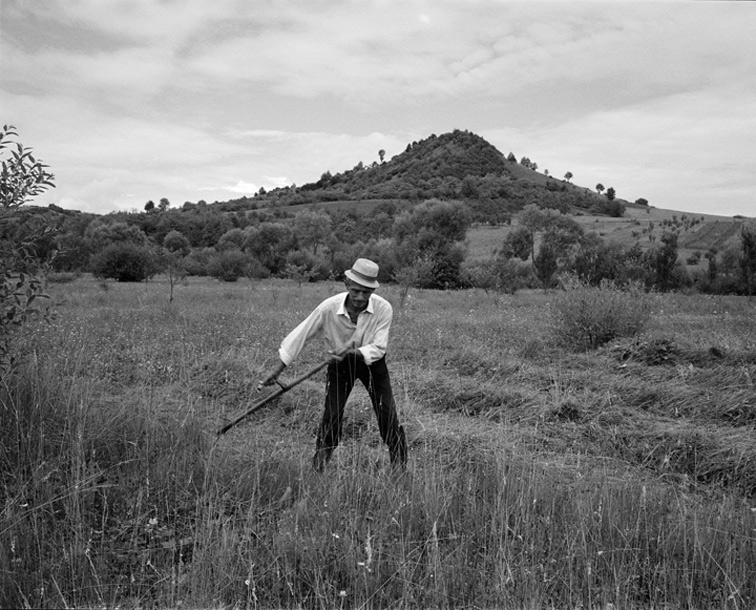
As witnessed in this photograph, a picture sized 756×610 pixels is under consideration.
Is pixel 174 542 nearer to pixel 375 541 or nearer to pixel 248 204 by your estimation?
pixel 375 541

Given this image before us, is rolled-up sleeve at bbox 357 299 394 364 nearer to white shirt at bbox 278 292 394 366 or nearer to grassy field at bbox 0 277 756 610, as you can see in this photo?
white shirt at bbox 278 292 394 366

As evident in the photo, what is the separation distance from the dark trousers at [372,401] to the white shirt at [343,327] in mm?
192

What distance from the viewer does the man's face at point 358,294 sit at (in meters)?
4.56

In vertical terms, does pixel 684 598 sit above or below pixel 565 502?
below

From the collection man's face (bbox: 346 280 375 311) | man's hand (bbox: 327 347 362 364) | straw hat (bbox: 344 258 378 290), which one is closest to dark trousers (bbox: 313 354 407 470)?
man's hand (bbox: 327 347 362 364)

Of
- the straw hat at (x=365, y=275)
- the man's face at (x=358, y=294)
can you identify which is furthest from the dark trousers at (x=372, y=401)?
the straw hat at (x=365, y=275)

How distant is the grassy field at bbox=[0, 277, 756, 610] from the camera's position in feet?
9.77

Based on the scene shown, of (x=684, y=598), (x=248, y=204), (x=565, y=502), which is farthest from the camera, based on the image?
(x=248, y=204)

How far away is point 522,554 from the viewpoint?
322 centimetres

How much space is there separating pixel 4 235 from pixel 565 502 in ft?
15.2

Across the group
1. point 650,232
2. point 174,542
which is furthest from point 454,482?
point 650,232

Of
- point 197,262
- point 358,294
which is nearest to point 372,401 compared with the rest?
point 358,294

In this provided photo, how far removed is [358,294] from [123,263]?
38219 millimetres

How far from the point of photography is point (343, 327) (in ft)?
15.8
